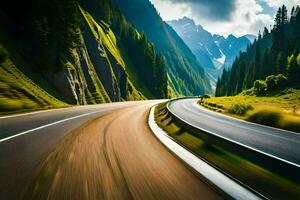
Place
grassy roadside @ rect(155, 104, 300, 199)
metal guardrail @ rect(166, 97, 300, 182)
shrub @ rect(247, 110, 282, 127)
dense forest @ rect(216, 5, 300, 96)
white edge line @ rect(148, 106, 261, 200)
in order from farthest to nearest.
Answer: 1. dense forest @ rect(216, 5, 300, 96)
2. shrub @ rect(247, 110, 282, 127)
3. metal guardrail @ rect(166, 97, 300, 182)
4. grassy roadside @ rect(155, 104, 300, 199)
5. white edge line @ rect(148, 106, 261, 200)

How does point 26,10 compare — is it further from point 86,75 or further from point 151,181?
point 151,181

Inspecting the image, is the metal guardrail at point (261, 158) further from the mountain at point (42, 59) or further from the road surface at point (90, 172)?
the mountain at point (42, 59)

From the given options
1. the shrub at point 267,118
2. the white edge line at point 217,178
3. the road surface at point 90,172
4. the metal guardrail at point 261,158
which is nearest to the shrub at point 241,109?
the shrub at point 267,118

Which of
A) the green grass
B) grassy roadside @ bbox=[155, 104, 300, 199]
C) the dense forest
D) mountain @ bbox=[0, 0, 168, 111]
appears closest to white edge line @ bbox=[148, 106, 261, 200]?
grassy roadside @ bbox=[155, 104, 300, 199]

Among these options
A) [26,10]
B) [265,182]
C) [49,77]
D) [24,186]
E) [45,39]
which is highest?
[26,10]

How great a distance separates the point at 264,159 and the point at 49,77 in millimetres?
35356

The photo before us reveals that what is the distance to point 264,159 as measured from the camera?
705cm

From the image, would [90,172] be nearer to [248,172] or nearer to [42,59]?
[248,172]

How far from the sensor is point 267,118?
24.6 metres

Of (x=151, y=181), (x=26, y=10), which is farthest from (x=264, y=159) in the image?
(x=26, y=10)

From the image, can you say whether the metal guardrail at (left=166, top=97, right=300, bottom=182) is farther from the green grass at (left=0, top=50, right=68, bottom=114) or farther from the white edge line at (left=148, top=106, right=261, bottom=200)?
the green grass at (left=0, top=50, right=68, bottom=114)

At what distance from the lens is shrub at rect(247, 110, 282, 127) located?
23.2 metres

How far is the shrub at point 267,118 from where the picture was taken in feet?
76.3

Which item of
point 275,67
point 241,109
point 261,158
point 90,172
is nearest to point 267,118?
point 241,109
